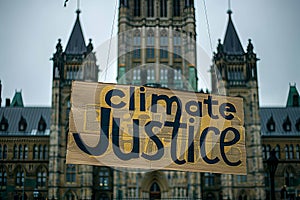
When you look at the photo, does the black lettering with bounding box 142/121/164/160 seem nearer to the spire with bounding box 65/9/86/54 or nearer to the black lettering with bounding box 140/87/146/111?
the black lettering with bounding box 140/87/146/111

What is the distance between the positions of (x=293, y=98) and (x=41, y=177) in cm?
3797

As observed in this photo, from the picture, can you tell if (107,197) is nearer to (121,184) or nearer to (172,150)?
(121,184)

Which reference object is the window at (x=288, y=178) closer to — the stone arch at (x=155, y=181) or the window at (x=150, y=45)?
the stone arch at (x=155, y=181)

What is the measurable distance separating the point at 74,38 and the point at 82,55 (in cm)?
388

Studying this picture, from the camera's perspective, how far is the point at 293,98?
77000 mm

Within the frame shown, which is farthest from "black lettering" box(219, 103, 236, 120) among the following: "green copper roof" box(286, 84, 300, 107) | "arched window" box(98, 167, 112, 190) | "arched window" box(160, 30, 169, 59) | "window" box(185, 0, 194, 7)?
"green copper roof" box(286, 84, 300, 107)

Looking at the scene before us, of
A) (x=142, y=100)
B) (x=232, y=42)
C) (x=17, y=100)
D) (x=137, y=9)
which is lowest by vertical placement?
(x=142, y=100)

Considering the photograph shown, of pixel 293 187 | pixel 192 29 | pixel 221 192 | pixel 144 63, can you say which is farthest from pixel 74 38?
pixel 293 187

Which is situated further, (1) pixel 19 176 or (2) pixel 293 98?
(2) pixel 293 98

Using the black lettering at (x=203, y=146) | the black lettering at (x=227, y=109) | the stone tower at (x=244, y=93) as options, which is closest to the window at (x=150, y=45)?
the stone tower at (x=244, y=93)

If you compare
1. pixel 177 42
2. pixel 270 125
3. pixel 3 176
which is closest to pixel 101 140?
pixel 177 42

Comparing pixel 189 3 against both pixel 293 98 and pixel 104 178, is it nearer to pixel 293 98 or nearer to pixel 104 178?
pixel 104 178

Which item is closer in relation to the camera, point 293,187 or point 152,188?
point 152,188

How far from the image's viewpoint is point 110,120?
75.4 feet
